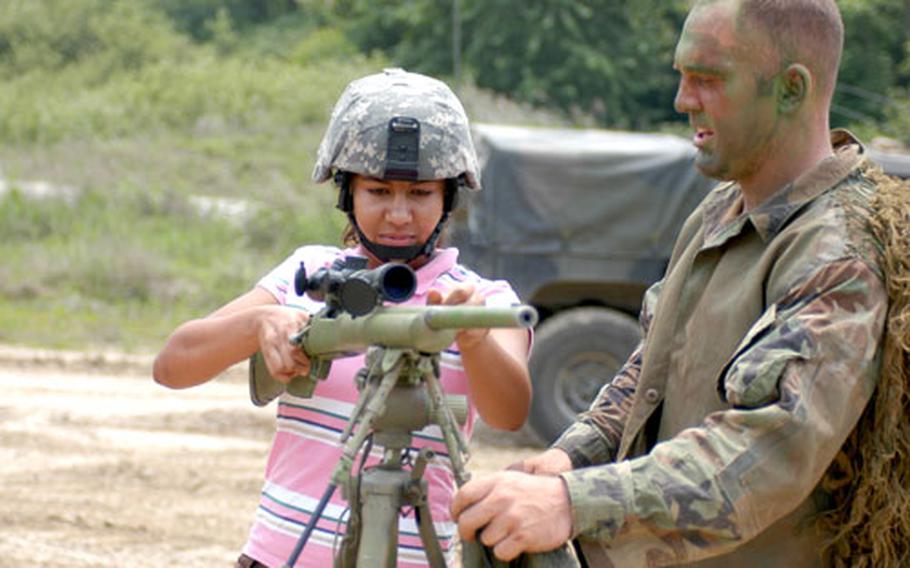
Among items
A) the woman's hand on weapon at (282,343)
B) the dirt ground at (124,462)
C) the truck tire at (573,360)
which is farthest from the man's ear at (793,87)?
the truck tire at (573,360)

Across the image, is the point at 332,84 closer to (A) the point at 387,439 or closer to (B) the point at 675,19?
(B) the point at 675,19

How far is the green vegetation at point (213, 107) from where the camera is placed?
1745 cm

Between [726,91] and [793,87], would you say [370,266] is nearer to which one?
[726,91]

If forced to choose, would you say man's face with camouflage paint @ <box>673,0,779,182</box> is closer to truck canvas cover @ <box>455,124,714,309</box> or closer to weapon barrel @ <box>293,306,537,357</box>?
weapon barrel @ <box>293,306,537,357</box>

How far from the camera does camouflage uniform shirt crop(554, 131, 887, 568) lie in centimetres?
284

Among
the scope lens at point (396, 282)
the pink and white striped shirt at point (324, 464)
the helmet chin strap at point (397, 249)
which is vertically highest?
the scope lens at point (396, 282)

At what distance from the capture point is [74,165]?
830 inches

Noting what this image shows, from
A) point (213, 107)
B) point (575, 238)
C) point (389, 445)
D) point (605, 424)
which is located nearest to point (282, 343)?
point (389, 445)

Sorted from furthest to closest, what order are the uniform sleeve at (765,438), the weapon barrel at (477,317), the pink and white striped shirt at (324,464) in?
the pink and white striped shirt at (324,464), the uniform sleeve at (765,438), the weapon barrel at (477,317)

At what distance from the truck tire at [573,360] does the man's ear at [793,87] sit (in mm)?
8285

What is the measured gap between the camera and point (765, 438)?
112 inches

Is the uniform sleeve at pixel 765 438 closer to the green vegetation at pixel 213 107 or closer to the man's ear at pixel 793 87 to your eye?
the man's ear at pixel 793 87

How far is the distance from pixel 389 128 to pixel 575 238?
8.25 meters

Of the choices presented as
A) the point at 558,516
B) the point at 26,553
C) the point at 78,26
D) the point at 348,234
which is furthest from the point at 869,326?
the point at 78,26
